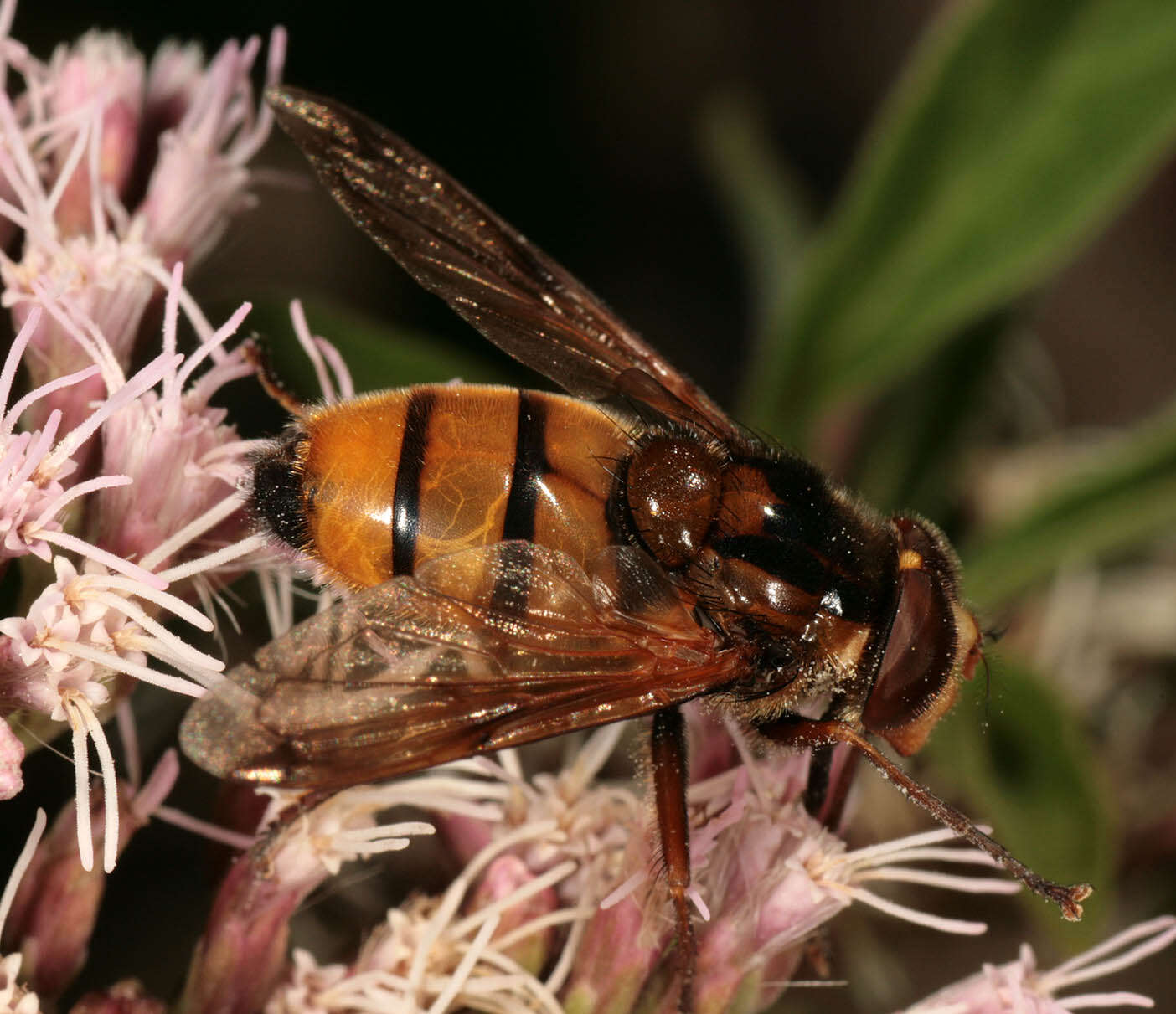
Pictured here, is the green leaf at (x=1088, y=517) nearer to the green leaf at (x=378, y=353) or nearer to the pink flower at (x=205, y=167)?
the green leaf at (x=378, y=353)

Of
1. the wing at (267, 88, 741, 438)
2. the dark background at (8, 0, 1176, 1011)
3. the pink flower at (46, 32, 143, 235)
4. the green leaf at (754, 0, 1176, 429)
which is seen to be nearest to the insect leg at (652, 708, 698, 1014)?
the wing at (267, 88, 741, 438)

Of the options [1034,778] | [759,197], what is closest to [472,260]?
[1034,778]

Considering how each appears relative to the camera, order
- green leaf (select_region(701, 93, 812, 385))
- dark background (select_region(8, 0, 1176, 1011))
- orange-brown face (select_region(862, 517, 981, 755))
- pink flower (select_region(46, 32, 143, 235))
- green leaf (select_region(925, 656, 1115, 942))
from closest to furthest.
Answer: orange-brown face (select_region(862, 517, 981, 755)), pink flower (select_region(46, 32, 143, 235)), green leaf (select_region(925, 656, 1115, 942)), green leaf (select_region(701, 93, 812, 385)), dark background (select_region(8, 0, 1176, 1011))

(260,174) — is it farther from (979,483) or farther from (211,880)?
(979,483)

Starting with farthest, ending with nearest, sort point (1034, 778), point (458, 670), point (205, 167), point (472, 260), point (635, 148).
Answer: point (635, 148) → point (1034, 778) → point (205, 167) → point (472, 260) → point (458, 670)

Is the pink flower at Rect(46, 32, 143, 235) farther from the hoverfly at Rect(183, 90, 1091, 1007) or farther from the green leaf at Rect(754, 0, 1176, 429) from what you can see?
the green leaf at Rect(754, 0, 1176, 429)

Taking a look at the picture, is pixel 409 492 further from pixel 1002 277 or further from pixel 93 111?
pixel 1002 277

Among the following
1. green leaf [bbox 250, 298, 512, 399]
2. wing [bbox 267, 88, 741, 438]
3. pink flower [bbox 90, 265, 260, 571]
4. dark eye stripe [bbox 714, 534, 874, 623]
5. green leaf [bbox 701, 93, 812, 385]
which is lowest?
pink flower [bbox 90, 265, 260, 571]
